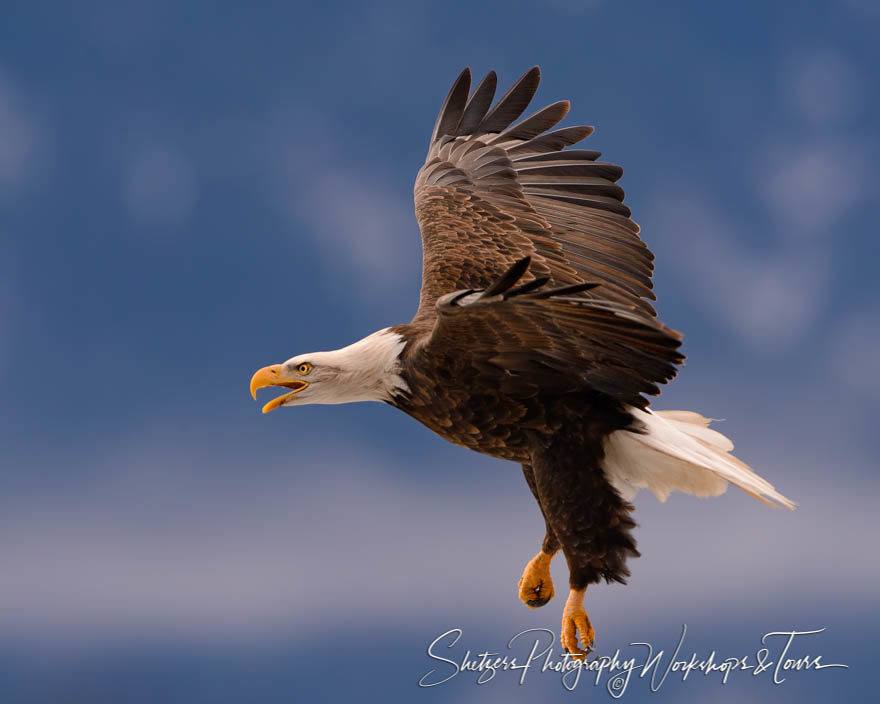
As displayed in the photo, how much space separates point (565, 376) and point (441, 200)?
1.89m

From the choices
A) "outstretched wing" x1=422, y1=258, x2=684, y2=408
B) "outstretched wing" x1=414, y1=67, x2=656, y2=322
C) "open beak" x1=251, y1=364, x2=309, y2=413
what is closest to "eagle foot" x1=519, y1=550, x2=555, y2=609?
"outstretched wing" x1=422, y1=258, x2=684, y2=408

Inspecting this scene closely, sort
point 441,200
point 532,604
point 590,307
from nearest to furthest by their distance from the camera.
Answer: point 590,307, point 532,604, point 441,200

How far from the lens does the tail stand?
4.54 meters

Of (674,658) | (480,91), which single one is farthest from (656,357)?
(480,91)

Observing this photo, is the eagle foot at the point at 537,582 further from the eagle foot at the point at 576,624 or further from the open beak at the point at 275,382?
the open beak at the point at 275,382

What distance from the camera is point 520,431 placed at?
4.51 m

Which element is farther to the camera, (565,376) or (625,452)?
(625,452)

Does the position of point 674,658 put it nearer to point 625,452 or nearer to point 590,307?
point 625,452

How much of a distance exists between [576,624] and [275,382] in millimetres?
1557

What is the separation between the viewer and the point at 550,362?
166 inches

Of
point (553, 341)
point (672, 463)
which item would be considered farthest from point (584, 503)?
point (553, 341)

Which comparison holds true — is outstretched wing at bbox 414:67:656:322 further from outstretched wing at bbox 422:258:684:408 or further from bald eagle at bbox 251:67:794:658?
outstretched wing at bbox 422:258:684:408

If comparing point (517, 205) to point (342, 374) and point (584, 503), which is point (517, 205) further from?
point (584, 503)

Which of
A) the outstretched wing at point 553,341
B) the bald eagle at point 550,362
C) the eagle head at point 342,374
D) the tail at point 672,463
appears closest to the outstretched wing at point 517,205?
the bald eagle at point 550,362
